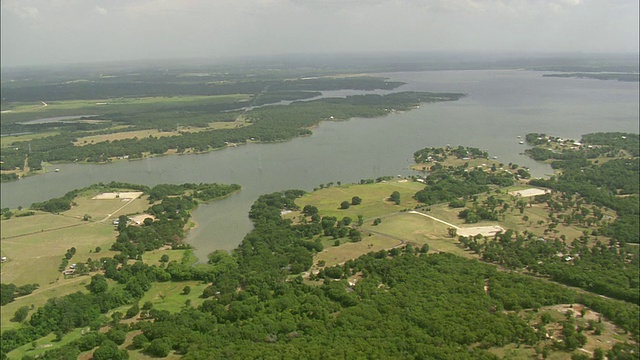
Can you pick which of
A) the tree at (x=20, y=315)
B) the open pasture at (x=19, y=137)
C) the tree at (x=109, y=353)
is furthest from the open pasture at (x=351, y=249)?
the open pasture at (x=19, y=137)

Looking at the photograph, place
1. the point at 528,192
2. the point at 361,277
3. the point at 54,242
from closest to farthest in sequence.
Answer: the point at 361,277 < the point at 54,242 < the point at 528,192

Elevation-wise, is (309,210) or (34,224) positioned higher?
(309,210)

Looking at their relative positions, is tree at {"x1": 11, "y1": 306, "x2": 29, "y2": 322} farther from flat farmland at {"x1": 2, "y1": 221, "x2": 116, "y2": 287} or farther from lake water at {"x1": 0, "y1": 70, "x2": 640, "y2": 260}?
lake water at {"x1": 0, "y1": 70, "x2": 640, "y2": 260}

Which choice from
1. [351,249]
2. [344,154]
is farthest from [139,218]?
[344,154]

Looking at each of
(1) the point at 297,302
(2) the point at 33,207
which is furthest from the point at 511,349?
(2) the point at 33,207

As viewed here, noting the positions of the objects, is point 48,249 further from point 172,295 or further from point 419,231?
point 419,231

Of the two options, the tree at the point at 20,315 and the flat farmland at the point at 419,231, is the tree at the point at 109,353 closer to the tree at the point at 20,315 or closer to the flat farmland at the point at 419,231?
the tree at the point at 20,315

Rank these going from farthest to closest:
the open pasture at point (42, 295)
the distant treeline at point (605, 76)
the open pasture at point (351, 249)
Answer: the distant treeline at point (605, 76), the open pasture at point (351, 249), the open pasture at point (42, 295)
